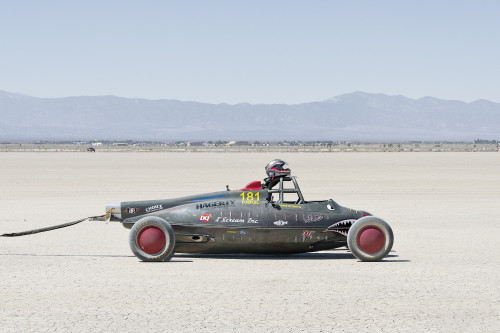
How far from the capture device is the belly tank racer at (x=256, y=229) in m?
12.6

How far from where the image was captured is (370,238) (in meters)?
12.7

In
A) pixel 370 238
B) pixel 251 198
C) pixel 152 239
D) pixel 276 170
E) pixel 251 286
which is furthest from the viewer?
pixel 276 170

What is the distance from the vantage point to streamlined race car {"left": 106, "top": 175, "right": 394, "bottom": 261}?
496 inches

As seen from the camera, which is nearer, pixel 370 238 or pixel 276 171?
pixel 370 238

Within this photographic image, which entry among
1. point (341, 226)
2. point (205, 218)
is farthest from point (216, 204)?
point (341, 226)

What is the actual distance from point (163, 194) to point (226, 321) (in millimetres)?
21467

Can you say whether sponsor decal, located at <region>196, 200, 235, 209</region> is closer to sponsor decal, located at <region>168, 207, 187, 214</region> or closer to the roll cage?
sponsor decal, located at <region>168, 207, 187, 214</region>

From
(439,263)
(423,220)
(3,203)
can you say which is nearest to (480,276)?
(439,263)

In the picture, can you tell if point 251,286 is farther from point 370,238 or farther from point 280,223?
point 370,238

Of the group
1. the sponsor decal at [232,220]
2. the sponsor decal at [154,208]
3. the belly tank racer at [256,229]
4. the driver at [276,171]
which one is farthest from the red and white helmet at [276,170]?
the sponsor decal at [154,208]

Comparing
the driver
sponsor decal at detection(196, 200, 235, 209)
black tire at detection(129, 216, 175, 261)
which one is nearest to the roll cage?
the driver

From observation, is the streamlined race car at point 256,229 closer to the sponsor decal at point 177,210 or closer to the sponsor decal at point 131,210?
the sponsor decal at point 177,210

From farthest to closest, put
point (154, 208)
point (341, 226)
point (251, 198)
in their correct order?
1. point (154, 208)
2. point (251, 198)
3. point (341, 226)

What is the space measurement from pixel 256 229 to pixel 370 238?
2.01 metres
